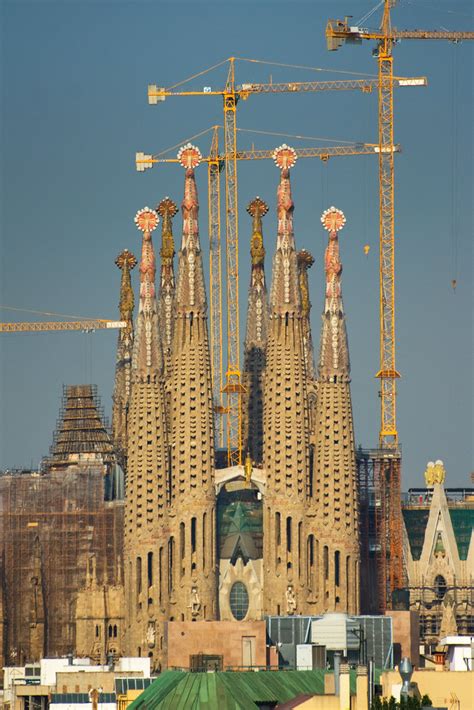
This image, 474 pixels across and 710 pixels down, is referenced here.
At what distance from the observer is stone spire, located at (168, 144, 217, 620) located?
176500 millimetres

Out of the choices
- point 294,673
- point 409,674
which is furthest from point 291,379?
point 409,674

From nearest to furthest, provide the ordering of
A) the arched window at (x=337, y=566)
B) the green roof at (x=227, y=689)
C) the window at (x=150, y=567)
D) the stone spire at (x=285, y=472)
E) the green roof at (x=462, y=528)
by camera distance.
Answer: the green roof at (x=227, y=689), the stone spire at (x=285, y=472), the arched window at (x=337, y=566), the window at (x=150, y=567), the green roof at (x=462, y=528)

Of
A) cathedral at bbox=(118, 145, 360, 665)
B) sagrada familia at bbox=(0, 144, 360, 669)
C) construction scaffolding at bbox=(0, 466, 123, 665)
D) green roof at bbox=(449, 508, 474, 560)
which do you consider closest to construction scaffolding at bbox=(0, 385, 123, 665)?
construction scaffolding at bbox=(0, 466, 123, 665)

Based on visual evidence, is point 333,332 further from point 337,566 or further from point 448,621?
point 448,621

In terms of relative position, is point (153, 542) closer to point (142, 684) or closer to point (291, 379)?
point (291, 379)

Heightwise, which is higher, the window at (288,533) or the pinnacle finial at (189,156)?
the pinnacle finial at (189,156)

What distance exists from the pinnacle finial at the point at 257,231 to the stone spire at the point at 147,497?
15541 millimetres

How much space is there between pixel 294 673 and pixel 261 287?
306 feet

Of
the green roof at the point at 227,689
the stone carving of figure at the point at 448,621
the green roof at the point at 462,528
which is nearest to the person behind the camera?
the green roof at the point at 227,689

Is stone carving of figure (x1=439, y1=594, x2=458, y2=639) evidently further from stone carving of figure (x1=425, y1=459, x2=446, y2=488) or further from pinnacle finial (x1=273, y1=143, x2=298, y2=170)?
pinnacle finial (x1=273, y1=143, x2=298, y2=170)

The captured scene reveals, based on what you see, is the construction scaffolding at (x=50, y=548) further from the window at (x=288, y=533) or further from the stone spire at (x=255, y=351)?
the window at (x=288, y=533)

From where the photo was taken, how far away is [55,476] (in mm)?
193125

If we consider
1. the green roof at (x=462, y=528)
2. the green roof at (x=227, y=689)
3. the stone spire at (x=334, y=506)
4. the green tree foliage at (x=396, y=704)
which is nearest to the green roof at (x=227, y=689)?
the green roof at (x=227, y=689)

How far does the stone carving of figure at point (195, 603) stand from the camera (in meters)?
175
